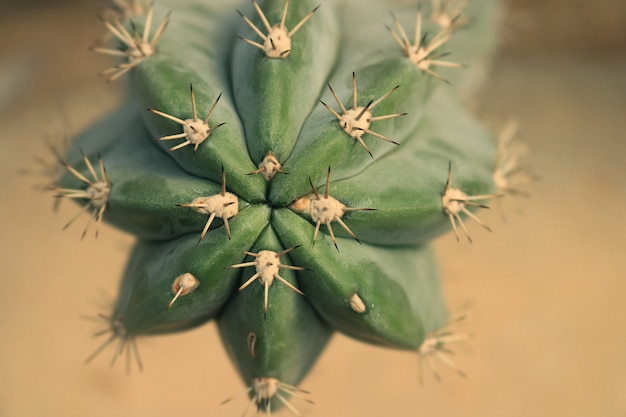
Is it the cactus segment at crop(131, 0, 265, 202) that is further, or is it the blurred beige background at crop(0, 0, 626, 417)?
the blurred beige background at crop(0, 0, 626, 417)

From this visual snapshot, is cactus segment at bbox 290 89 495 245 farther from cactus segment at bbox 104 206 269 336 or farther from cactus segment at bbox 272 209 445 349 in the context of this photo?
cactus segment at bbox 104 206 269 336

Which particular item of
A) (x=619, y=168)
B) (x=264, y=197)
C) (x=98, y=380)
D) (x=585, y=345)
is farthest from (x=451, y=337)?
(x=619, y=168)

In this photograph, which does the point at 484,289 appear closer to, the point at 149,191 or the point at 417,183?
the point at 417,183

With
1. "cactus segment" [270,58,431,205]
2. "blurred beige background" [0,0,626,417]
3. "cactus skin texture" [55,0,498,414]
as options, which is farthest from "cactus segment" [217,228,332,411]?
"blurred beige background" [0,0,626,417]

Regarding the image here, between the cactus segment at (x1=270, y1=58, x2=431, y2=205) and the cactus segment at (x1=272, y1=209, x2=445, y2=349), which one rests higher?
the cactus segment at (x1=270, y1=58, x2=431, y2=205)

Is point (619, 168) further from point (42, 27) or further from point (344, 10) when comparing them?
point (42, 27)

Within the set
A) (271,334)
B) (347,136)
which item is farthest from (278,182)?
(271,334)

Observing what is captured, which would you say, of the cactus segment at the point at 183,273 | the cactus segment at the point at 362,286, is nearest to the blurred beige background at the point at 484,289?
the cactus segment at the point at 183,273
